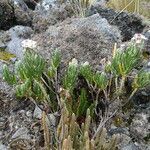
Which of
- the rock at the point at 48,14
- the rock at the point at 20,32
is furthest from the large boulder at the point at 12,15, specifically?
the rock at the point at 20,32

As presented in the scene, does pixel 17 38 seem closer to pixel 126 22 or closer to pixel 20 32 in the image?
pixel 20 32

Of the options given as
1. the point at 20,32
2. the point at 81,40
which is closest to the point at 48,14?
the point at 20,32

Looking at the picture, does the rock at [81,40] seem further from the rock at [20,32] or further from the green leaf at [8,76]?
the green leaf at [8,76]

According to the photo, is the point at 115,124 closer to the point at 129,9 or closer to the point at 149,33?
the point at 149,33

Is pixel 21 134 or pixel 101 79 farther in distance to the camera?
pixel 21 134

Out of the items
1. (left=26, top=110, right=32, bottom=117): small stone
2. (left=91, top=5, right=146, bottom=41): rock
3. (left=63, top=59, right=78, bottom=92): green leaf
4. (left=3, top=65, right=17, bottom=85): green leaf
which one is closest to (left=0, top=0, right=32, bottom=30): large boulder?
(left=91, top=5, right=146, bottom=41): rock

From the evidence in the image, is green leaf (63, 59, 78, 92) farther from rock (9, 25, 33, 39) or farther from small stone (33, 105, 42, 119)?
rock (9, 25, 33, 39)


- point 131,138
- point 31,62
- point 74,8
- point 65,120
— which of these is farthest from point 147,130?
point 74,8
